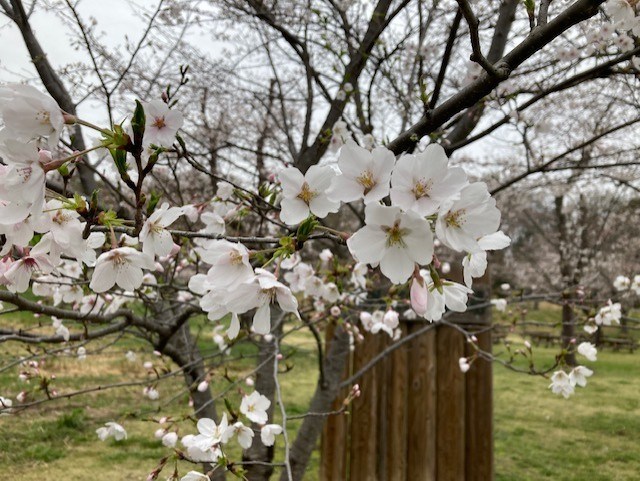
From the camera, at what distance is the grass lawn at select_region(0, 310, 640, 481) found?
3.43 m

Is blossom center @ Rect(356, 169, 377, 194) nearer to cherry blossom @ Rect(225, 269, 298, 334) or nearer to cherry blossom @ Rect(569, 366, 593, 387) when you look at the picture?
cherry blossom @ Rect(225, 269, 298, 334)

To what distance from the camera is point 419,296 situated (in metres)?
0.75

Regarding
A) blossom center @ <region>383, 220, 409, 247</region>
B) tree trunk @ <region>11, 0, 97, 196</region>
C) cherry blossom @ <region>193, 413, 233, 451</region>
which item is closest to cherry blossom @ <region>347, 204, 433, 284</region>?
blossom center @ <region>383, 220, 409, 247</region>

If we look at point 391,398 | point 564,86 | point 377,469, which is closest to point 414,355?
point 391,398

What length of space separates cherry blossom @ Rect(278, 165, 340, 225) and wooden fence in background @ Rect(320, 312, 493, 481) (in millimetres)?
2279

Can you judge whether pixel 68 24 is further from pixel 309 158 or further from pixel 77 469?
pixel 77 469

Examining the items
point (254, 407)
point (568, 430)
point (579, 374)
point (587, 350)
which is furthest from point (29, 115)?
point (568, 430)

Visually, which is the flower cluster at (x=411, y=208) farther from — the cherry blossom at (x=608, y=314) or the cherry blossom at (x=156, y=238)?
the cherry blossom at (x=608, y=314)

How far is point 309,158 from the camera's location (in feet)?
7.68

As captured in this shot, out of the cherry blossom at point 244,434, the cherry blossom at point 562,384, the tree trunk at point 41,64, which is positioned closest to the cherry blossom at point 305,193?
the cherry blossom at point 244,434

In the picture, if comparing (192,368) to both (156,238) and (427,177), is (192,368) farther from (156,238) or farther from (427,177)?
(427,177)

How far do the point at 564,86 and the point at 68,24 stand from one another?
8.59 feet

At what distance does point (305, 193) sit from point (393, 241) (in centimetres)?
21

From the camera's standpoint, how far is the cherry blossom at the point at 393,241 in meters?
0.64
